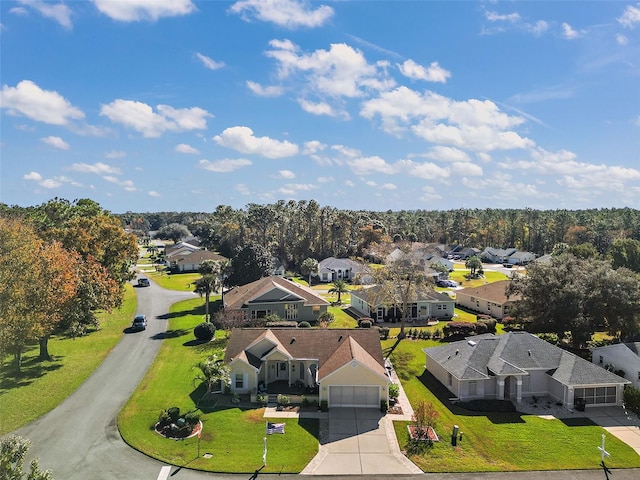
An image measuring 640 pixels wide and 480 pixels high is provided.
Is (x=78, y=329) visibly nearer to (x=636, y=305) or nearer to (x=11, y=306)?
(x=11, y=306)

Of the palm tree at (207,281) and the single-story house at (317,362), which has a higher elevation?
the palm tree at (207,281)

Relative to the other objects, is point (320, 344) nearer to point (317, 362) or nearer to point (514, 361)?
point (317, 362)

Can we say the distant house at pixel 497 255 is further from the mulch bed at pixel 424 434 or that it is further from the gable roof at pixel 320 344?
the mulch bed at pixel 424 434

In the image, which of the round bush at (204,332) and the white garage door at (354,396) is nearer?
the white garage door at (354,396)

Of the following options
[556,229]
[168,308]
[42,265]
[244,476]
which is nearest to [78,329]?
[42,265]

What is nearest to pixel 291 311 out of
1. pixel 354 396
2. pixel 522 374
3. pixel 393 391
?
pixel 354 396

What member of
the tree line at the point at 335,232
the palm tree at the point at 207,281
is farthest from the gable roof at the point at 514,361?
the tree line at the point at 335,232
